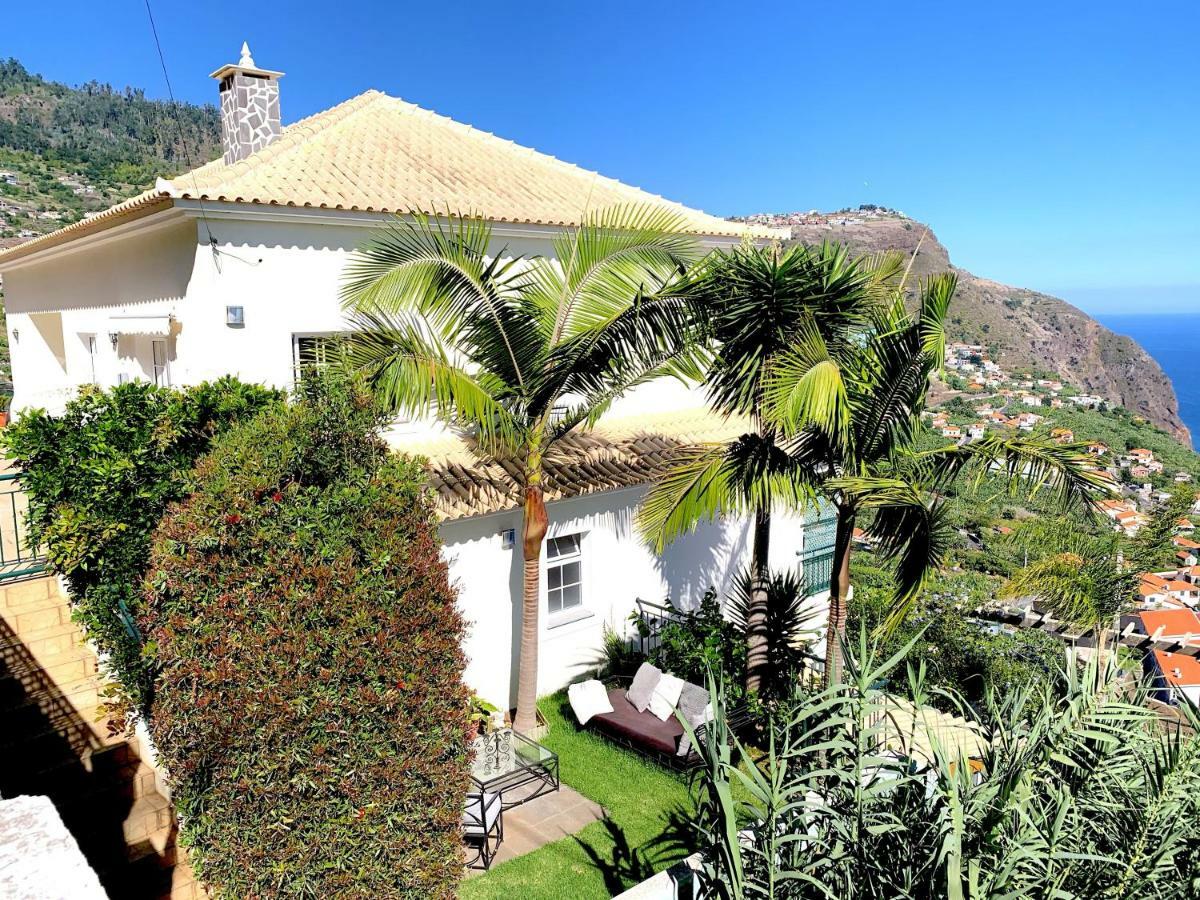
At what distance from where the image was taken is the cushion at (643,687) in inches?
428

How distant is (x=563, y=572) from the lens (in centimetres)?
1244

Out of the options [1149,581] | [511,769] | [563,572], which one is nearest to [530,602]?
[563,572]

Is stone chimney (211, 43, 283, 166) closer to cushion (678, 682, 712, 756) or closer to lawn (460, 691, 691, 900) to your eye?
lawn (460, 691, 691, 900)

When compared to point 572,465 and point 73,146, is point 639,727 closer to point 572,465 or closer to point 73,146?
point 572,465

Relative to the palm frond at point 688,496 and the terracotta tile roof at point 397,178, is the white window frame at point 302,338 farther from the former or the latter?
the palm frond at point 688,496

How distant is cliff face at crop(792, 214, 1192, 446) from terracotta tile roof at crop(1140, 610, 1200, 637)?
88804 mm

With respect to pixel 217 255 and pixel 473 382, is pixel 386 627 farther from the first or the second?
pixel 217 255

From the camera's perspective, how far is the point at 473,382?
9.41m

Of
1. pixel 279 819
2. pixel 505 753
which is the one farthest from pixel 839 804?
pixel 505 753

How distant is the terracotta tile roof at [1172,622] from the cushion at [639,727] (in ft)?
94.8

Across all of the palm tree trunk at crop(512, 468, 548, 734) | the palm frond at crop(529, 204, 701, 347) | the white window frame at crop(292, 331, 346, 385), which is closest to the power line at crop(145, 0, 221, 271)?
the white window frame at crop(292, 331, 346, 385)

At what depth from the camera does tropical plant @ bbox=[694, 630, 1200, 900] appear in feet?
13.5

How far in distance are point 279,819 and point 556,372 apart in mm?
5911

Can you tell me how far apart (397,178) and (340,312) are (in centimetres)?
268
